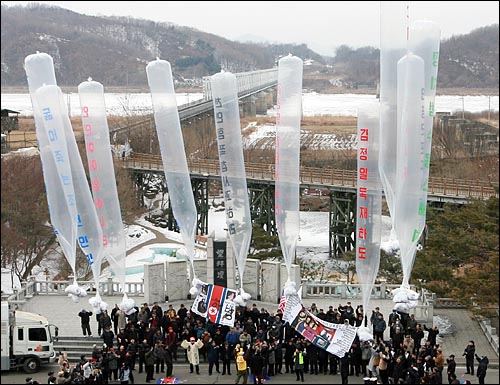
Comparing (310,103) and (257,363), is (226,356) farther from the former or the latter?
(310,103)

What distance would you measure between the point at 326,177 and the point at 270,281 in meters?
20.5

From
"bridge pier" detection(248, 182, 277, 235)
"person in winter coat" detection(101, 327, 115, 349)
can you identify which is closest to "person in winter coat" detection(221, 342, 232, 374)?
"person in winter coat" detection(101, 327, 115, 349)

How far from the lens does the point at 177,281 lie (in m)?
25.2

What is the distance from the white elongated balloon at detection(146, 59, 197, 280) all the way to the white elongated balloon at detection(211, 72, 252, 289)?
1131 mm

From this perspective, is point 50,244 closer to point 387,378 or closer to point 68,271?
point 68,271

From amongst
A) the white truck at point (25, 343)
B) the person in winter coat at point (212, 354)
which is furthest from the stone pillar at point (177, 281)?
the white truck at point (25, 343)

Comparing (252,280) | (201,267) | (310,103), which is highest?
(310,103)

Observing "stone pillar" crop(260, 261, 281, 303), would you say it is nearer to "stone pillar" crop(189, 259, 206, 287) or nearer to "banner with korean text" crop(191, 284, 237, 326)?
"stone pillar" crop(189, 259, 206, 287)

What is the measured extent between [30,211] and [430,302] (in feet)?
50.1

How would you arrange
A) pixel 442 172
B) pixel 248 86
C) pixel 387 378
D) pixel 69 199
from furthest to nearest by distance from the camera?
pixel 248 86, pixel 442 172, pixel 69 199, pixel 387 378

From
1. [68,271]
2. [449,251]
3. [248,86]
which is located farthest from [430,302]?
[248,86]

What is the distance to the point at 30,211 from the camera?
3070 centimetres

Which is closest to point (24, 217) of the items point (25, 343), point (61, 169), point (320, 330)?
point (61, 169)

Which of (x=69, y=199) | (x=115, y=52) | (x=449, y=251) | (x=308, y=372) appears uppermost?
(x=115, y=52)
